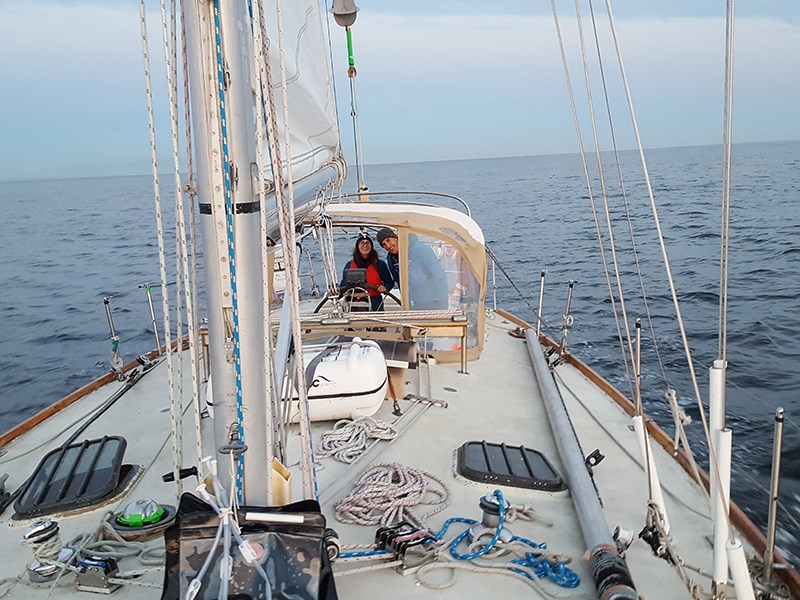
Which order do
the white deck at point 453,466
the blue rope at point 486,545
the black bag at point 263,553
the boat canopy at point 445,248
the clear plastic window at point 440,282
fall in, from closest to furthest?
→ the black bag at point 263,553, the white deck at point 453,466, the blue rope at point 486,545, the boat canopy at point 445,248, the clear plastic window at point 440,282

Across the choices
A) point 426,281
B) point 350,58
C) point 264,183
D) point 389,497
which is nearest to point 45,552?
point 389,497

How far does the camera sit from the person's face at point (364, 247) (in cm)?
664

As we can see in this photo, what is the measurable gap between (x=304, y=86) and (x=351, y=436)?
2.29m

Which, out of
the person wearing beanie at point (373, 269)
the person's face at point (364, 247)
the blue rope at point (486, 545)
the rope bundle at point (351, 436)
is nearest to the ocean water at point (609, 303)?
the person wearing beanie at point (373, 269)

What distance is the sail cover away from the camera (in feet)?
11.5

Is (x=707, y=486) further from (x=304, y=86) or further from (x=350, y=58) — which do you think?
(x=350, y=58)

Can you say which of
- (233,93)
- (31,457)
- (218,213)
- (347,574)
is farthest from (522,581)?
(31,457)

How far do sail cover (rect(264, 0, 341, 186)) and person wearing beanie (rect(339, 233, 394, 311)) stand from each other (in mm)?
1560

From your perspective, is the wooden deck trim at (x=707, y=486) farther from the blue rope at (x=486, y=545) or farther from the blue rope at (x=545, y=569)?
the blue rope at (x=486, y=545)

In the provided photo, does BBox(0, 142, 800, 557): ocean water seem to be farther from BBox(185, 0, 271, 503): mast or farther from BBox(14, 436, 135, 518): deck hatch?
BBox(185, 0, 271, 503): mast

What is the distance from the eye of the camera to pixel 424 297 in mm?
6223

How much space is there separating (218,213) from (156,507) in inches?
74.6

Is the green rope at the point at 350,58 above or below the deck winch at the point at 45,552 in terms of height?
above

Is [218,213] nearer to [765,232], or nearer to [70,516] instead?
[70,516]
